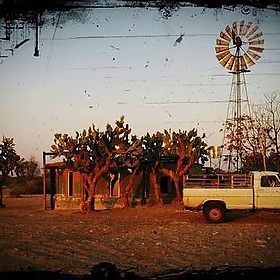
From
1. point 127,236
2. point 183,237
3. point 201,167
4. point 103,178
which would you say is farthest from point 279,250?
point 201,167

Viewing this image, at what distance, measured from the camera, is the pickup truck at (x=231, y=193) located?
18.8 m

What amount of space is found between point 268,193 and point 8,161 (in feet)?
59.4

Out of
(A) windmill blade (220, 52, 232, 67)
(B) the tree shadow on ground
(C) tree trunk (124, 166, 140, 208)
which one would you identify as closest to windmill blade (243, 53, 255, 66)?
(A) windmill blade (220, 52, 232, 67)

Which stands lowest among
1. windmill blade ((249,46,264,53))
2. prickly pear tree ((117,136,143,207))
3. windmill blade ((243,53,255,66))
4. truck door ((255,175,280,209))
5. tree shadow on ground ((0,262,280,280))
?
tree shadow on ground ((0,262,280,280))

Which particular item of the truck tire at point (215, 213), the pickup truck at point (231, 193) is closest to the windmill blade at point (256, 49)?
the pickup truck at point (231, 193)

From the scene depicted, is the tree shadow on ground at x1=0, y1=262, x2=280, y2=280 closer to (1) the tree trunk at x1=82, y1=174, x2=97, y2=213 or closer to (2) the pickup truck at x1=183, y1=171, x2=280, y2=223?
(2) the pickup truck at x1=183, y1=171, x2=280, y2=223

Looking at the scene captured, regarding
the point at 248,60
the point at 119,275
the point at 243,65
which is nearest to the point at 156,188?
the point at 243,65

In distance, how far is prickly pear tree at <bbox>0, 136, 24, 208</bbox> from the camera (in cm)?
3103

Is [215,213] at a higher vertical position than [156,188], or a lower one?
lower

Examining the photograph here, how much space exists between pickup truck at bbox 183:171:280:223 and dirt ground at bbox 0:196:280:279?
0.66 meters

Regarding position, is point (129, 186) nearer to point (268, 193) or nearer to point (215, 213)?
point (215, 213)

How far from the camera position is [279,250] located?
38.6ft

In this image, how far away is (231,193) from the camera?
1917 cm

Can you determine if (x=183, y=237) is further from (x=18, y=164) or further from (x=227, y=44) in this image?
(x=18, y=164)
